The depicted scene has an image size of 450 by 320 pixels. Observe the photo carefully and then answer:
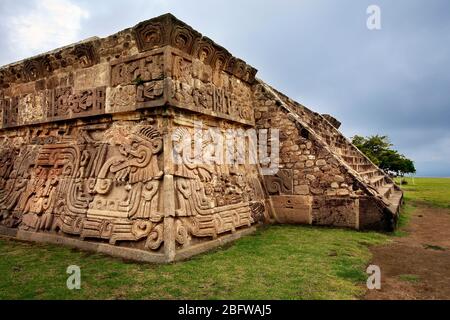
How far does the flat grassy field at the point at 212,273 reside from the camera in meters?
3.13

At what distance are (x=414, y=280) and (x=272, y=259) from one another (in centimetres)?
169

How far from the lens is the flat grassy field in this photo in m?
3.13

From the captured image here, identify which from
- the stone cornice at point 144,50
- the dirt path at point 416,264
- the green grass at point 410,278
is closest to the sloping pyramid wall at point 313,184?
the dirt path at point 416,264

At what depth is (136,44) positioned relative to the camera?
4945 millimetres

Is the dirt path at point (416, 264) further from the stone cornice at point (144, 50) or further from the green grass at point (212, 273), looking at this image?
the stone cornice at point (144, 50)

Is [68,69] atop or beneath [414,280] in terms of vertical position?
atop

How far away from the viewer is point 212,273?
3705mm

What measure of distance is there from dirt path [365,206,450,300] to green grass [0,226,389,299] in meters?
0.24

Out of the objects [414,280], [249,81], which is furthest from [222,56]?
[414,280]

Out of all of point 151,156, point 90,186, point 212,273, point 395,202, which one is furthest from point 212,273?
point 395,202

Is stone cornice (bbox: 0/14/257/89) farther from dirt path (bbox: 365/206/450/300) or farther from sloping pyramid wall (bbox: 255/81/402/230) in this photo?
dirt path (bbox: 365/206/450/300)

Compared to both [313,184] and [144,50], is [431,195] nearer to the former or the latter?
[313,184]

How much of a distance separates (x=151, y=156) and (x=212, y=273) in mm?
1916
